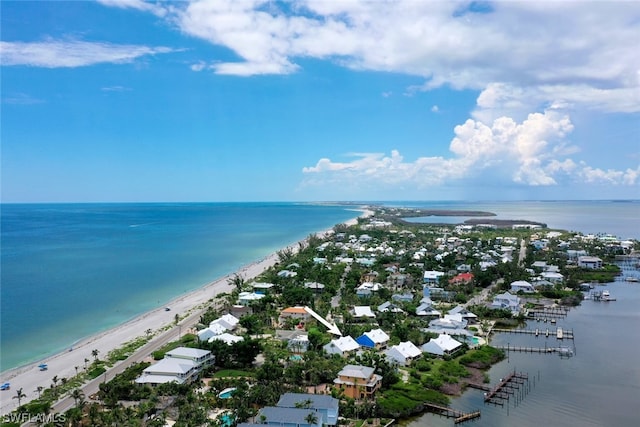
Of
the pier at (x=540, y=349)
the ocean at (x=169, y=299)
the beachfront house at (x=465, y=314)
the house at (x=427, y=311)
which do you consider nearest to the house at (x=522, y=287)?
the ocean at (x=169, y=299)

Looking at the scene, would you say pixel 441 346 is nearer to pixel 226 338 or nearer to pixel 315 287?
pixel 226 338

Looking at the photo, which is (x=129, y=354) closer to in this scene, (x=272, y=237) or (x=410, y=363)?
(x=410, y=363)

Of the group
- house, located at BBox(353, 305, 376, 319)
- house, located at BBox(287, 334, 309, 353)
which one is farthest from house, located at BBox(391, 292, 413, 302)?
house, located at BBox(287, 334, 309, 353)

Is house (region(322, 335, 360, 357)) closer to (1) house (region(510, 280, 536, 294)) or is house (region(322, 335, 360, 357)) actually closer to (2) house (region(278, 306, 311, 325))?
(2) house (region(278, 306, 311, 325))

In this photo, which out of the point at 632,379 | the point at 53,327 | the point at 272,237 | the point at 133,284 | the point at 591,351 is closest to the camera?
the point at 632,379

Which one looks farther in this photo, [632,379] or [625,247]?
[625,247]

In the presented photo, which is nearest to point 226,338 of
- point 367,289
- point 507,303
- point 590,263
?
point 367,289

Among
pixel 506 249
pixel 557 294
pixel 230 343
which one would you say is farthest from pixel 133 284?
pixel 506 249

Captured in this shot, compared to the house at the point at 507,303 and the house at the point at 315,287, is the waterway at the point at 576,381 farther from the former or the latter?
the house at the point at 315,287
